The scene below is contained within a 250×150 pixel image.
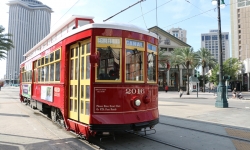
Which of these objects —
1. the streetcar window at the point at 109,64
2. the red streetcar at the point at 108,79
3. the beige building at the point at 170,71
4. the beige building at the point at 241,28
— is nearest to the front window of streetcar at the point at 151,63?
the red streetcar at the point at 108,79

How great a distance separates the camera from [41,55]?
10.0m

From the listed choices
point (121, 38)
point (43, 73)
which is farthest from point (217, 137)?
point (43, 73)

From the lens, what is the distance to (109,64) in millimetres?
5773

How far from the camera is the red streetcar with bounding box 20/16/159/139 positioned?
18.4 feet

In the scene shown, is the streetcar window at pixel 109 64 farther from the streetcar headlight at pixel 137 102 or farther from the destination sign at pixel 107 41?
the streetcar headlight at pixel 137 102

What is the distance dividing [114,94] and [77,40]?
1.90 metres

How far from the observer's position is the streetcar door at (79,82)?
19.4 ft

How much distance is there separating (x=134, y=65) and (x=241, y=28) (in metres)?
102

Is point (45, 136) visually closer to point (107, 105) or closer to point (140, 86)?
point (107, 105)

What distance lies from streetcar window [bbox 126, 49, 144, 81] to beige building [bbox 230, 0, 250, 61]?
95043mm

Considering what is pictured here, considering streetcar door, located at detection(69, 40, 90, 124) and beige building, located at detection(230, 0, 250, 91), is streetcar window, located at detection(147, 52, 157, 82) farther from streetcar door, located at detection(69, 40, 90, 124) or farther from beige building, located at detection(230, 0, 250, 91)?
beige building, located at detection(230, 0, 250, 91)

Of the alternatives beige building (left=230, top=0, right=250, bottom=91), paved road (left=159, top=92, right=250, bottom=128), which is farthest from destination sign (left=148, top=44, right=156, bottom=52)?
beige building (left=230, top=0, right=250, bottom=91)

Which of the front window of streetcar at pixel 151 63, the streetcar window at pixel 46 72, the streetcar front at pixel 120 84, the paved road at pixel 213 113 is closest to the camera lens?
the streetcar front at pixel 120 84

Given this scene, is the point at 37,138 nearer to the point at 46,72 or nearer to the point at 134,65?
the point at 46,72
